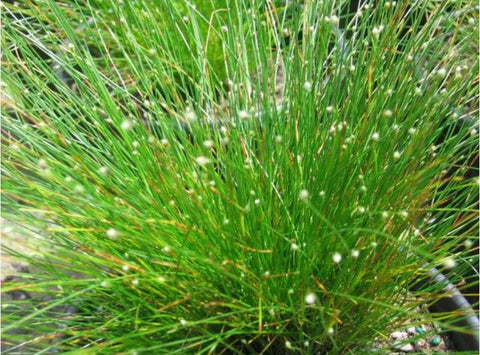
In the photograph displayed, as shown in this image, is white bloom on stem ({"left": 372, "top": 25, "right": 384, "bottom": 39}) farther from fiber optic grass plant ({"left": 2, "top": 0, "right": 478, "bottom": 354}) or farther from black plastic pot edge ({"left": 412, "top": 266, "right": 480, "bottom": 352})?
black plastic pot edge ({"left": 412, "top": 266, "right": 480, "bottom": 352})

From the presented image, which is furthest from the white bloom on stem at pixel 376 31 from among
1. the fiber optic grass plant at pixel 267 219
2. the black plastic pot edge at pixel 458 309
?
the black plastic pot edge at pixel 458 309

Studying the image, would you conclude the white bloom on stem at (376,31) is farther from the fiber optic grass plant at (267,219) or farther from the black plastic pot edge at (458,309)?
the black plastic pot edge at (458,309)

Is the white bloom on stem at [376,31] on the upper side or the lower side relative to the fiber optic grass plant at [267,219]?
upper

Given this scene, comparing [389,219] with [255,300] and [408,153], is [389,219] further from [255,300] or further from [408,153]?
[255,300]

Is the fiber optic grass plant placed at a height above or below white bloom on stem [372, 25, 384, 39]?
below

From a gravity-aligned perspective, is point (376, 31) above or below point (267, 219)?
above

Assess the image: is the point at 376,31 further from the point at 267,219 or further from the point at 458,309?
the point at 458,309

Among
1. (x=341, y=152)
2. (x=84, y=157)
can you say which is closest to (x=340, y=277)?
(x=341, y=152)

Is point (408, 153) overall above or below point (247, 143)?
below

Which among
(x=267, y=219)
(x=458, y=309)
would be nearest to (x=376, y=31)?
(x=267, y=219)

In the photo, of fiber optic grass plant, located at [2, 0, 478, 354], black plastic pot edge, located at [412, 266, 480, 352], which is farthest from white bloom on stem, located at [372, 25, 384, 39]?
black plastic pot edge, located at [412, 266, 480, 352]

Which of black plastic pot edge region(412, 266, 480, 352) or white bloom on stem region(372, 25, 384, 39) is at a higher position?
white bloom on stem region(372, 25, 384, 39)
